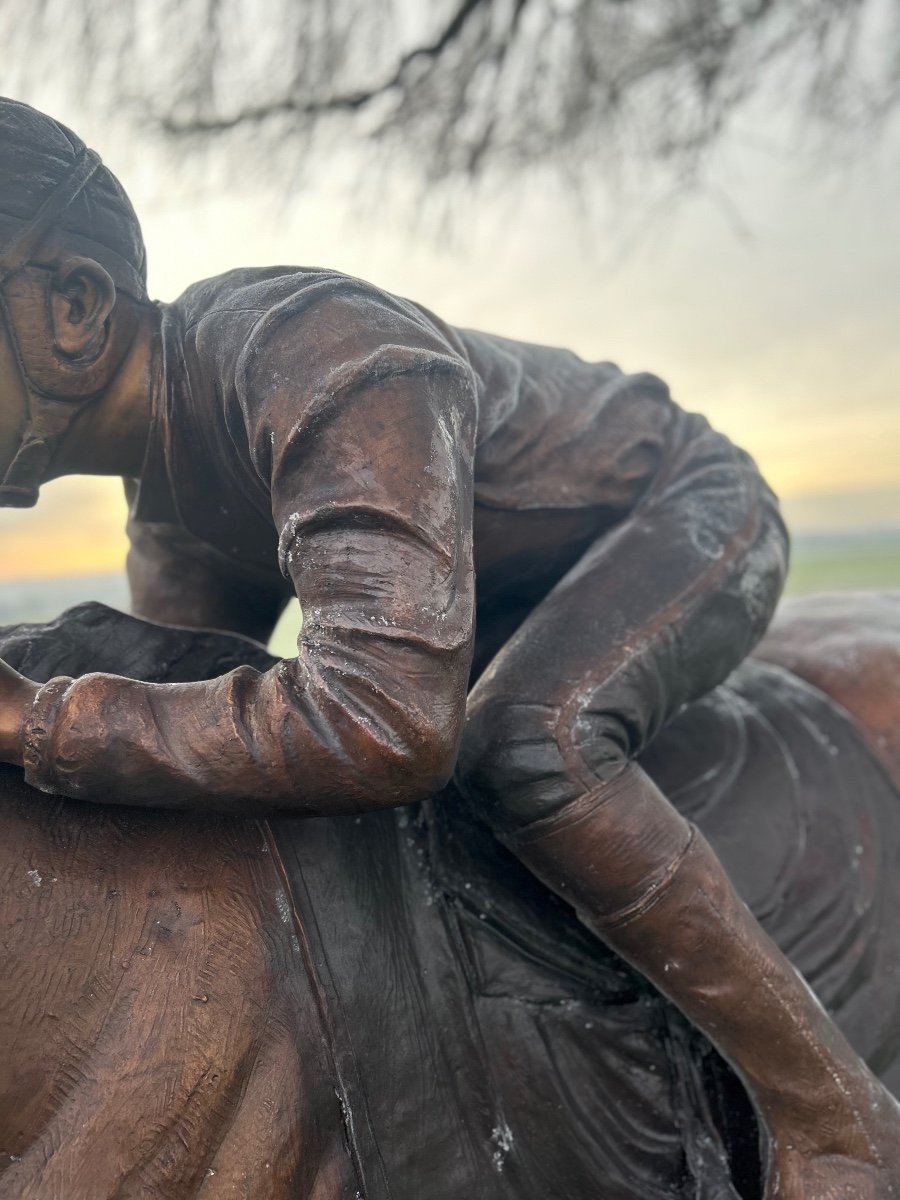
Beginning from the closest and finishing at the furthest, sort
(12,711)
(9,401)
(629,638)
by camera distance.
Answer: (12,711)
(9,401)
(629,638)

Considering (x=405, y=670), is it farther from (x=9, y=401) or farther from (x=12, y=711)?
(x=9, y=401)

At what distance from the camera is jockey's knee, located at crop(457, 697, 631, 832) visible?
109 centimetres

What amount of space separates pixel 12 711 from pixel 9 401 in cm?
33

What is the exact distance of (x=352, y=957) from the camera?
1054 millimetres

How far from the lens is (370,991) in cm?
105

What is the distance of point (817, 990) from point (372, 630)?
A: 79 cm

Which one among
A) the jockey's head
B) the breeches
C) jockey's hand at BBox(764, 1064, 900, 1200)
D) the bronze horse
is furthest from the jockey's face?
jockey's hand at BBox(764, 1064, 900, 1200)

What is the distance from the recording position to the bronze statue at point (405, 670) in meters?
0.89

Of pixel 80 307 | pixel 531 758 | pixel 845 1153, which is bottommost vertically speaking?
pixel 845 1153

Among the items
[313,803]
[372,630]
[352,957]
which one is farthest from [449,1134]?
[372,630]

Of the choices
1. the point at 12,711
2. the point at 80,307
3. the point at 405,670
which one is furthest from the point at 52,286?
the point at 405,670

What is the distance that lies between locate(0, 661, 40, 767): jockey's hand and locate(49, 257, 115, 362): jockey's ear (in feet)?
1.14

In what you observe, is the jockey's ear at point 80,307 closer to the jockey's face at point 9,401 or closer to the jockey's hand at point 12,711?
the jockey's face at point 9,401

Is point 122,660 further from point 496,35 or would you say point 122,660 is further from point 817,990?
point 496,35
